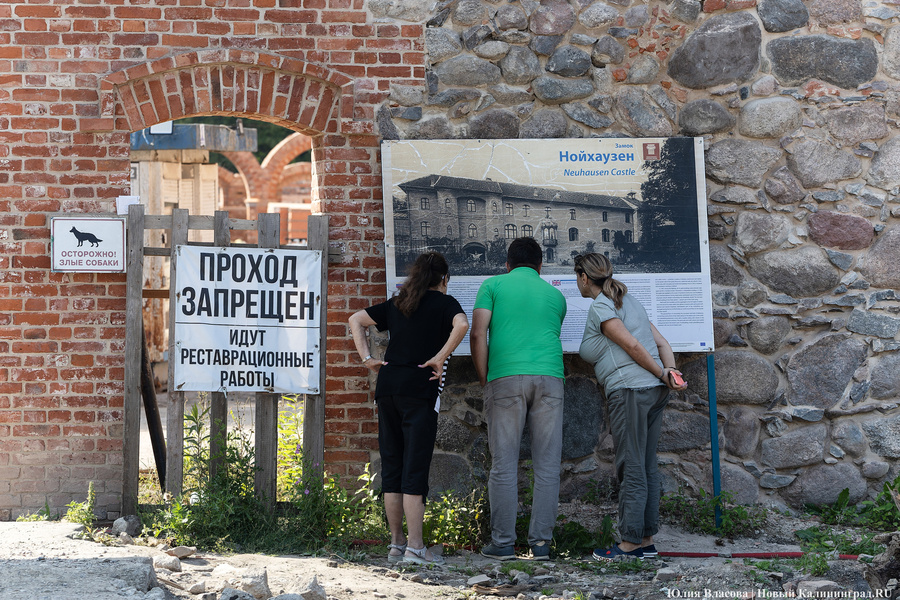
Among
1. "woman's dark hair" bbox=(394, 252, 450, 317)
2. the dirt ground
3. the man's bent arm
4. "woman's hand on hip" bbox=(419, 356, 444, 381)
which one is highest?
"woman's dark hair" bbox=(394, 252, 450, 317)

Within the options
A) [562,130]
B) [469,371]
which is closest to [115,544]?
[469,371]

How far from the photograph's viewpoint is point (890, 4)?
5.79 metres

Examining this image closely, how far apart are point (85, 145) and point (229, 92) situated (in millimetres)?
980

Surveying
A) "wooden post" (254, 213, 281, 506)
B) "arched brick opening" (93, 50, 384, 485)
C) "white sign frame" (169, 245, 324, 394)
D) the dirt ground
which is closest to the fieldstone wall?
"arched brick opening" (93, 50, 384, 485)

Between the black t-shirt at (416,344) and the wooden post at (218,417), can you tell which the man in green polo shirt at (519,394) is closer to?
the black t-shirt at (416,344)

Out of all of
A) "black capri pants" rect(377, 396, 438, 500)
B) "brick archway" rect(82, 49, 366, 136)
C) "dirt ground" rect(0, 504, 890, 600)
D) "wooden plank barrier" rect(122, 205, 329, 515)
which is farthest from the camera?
"brick archway" rect(82, 49, 366, 136)

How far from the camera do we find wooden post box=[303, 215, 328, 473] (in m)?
5.39

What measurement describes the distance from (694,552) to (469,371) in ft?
5.82

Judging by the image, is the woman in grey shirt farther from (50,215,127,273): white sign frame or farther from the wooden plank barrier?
(50,215,127,273): white sign frame

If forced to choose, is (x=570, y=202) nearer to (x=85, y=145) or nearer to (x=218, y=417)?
(x=218, y=417)

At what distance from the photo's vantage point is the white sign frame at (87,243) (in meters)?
5.41

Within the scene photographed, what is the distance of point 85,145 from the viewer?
551 centimetres

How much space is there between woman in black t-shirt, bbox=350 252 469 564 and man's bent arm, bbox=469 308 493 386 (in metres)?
0.14

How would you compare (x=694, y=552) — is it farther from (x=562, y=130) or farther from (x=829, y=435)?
(x=562, y=130)
